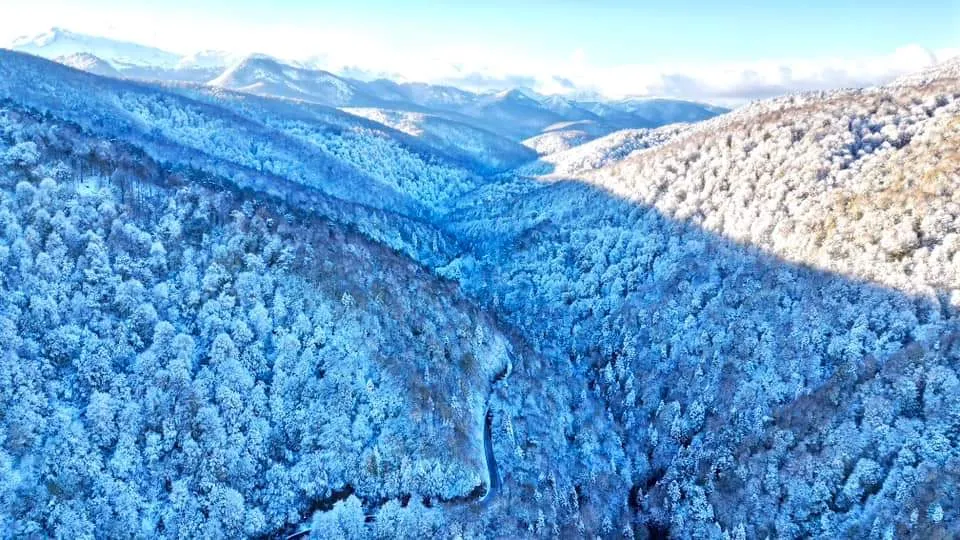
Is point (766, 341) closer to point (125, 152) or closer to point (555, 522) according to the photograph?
point (555, 522)

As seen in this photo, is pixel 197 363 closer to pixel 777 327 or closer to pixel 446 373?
pixel 446 373

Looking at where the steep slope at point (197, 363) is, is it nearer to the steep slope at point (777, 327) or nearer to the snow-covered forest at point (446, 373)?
the snow-covered forest at point (446, 373)

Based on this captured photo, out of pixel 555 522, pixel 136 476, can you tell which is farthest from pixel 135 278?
pixel 555 522

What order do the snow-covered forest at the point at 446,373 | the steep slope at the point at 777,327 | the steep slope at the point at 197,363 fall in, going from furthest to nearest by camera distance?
the steep slope at the point at 777,327 → the snow-covered forest at the point at 446,373 → the steep slope at the point at 197,363

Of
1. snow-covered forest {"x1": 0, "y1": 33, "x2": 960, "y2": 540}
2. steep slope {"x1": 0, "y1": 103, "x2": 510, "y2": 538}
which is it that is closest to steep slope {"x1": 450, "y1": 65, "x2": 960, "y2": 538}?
snow-covered forest {"x1": 0, "y1": 33, "x2": 960, "y2": 540}

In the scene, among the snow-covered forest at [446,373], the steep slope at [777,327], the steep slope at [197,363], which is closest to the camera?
the steep slope at [197,363]

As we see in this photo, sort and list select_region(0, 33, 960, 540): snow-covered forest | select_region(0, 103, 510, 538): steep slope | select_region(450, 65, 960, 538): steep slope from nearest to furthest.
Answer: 1. select_region(0, 103, 510, 538): steep slope
2. select_region(0, 33, 960, 540): snow-covered forest
3. select_region(450, 65, 960, 538): steep slope

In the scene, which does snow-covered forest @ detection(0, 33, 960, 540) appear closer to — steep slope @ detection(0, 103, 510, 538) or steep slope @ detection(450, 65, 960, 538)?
steep slope @ detection(0, 103, 510, 538)

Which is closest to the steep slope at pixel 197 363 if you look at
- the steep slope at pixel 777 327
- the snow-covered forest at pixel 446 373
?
the snow-covered forest at pixel 446 373

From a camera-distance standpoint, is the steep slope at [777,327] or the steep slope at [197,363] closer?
the steep slope at [197,363]
